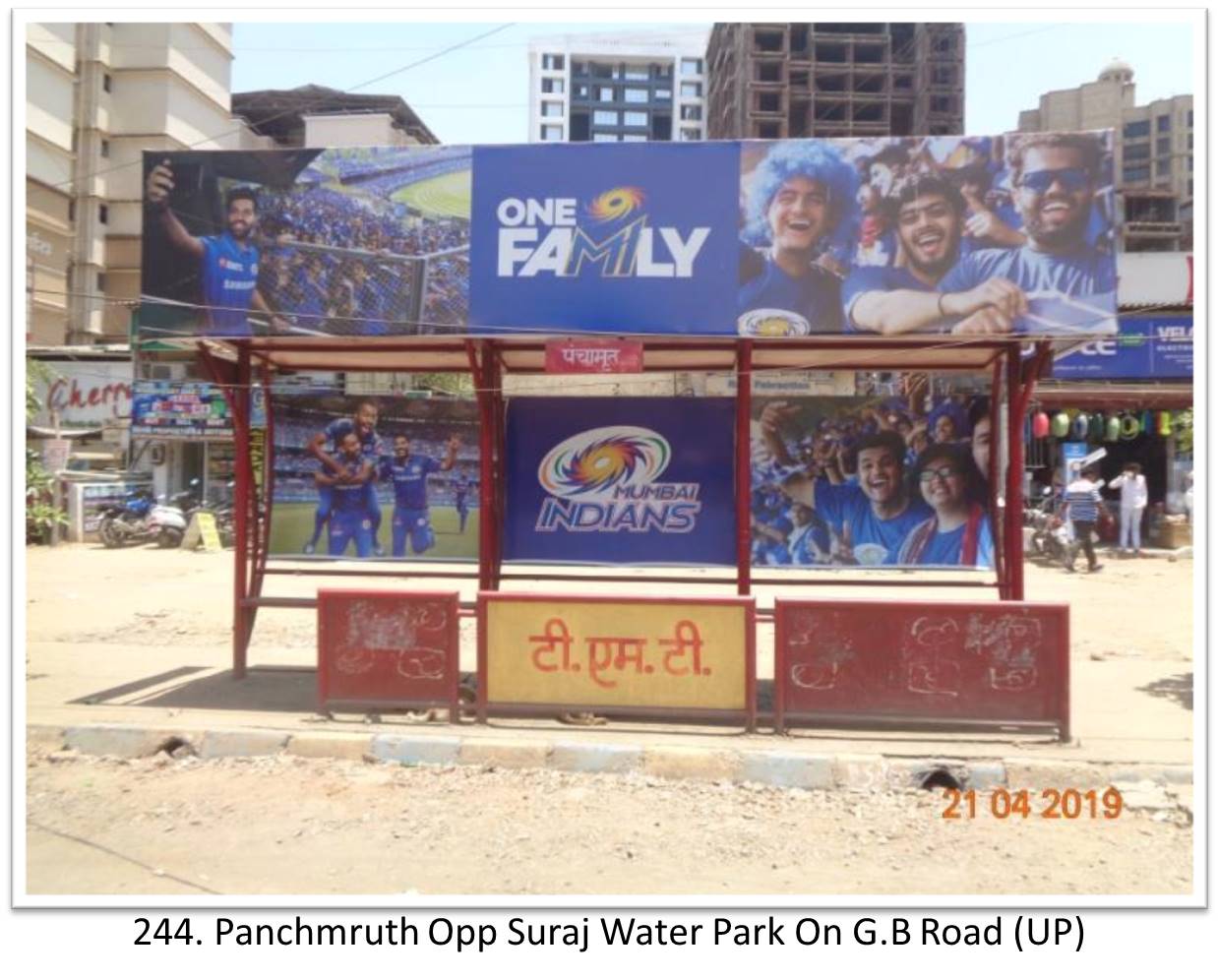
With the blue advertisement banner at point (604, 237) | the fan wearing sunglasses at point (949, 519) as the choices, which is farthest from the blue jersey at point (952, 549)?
the blue advertisement banner at point (604, 237)

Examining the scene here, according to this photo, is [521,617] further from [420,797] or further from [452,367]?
[452,367]

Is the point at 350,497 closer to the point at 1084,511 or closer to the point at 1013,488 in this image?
the point at 1013,488

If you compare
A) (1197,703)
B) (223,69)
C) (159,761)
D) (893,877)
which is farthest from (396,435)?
(223,69)

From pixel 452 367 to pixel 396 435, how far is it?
0.91 m

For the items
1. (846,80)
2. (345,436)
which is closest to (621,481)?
(345,436)

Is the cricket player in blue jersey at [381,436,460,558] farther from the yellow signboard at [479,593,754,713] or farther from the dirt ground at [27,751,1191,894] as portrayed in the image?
the dirt ground at [27,751,1191,894]

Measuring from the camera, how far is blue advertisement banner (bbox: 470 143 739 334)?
7.52 meters

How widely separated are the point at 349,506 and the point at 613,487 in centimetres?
253

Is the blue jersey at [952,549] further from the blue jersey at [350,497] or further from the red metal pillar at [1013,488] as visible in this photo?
the blue jersey at [350,497]

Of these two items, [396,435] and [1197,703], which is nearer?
[1197,703]

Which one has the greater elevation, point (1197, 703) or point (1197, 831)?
point (1197, 703)

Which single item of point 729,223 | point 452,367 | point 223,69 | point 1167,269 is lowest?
point 452,367

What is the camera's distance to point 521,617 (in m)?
7.20

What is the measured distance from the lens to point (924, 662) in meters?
6.79
